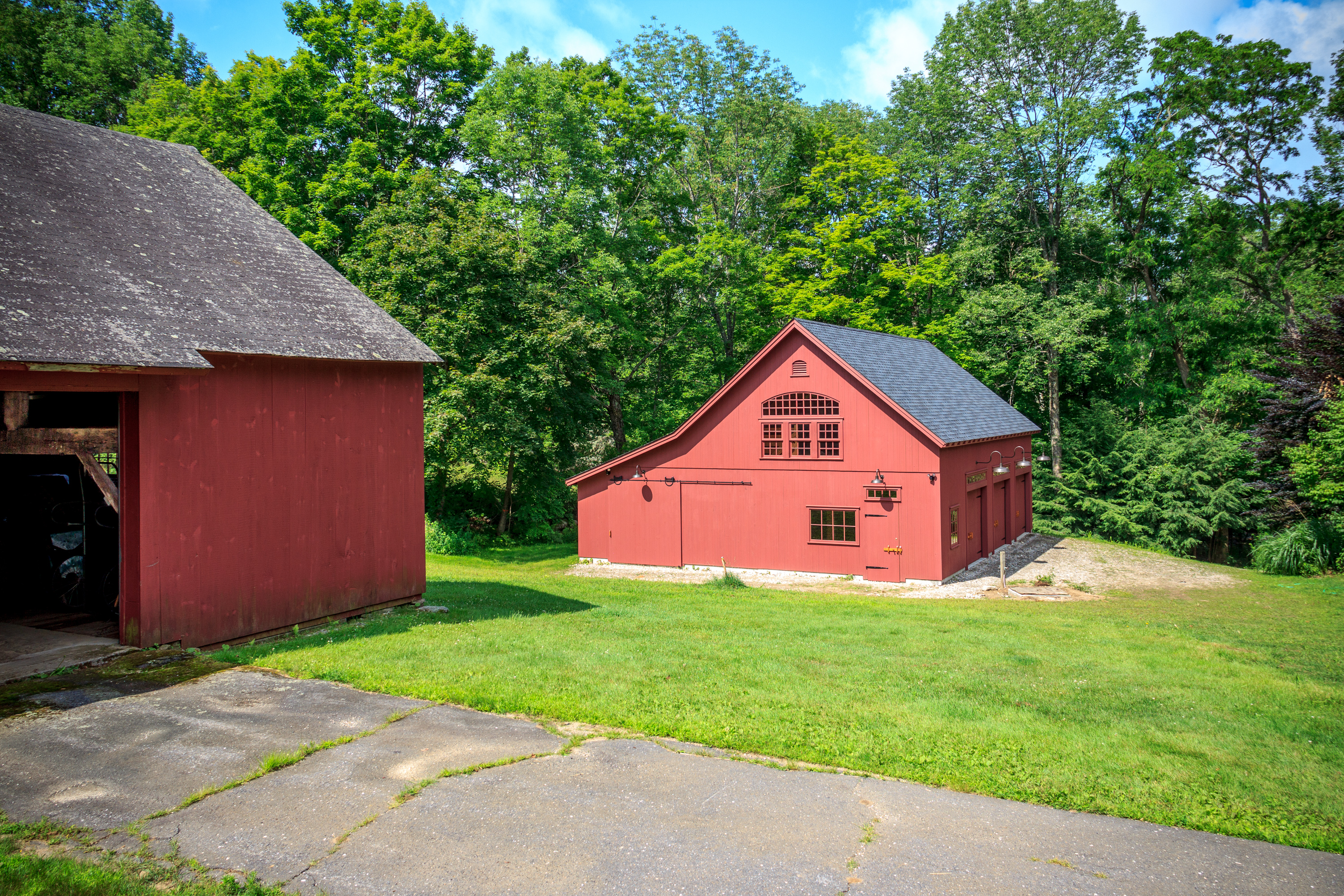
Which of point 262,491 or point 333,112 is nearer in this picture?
point 262,491

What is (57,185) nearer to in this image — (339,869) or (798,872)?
(339,869)

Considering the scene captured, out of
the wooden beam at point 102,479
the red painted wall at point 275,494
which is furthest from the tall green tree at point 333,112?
the wooden beam at point 102,479

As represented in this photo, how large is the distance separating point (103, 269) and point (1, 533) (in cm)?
540

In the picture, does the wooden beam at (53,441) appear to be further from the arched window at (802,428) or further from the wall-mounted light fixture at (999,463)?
the wall-mounted light fixture at (999,463)

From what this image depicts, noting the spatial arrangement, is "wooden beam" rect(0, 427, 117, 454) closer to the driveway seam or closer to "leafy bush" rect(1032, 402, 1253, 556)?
the driveway seam

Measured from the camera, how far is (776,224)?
3997 centimetres

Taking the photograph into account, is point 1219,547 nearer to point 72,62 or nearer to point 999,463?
point 999,463

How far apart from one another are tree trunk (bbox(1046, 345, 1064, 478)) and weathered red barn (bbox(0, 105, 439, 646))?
2976 cm

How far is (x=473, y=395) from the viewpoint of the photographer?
26516 mm

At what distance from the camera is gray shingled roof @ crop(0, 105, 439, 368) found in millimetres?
8539

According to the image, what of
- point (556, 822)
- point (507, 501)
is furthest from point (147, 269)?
point (507, 501)

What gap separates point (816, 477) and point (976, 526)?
18.4 feet

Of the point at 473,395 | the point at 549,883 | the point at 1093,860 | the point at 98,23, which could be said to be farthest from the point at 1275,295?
the point at 98,23

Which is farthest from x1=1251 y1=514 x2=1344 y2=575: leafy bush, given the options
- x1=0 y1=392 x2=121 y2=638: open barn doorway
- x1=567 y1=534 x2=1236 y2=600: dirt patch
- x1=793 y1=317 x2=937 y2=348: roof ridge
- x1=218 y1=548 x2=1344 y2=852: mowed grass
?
x1=0 y1=392 x2=121 y2=638: open barn doorway
